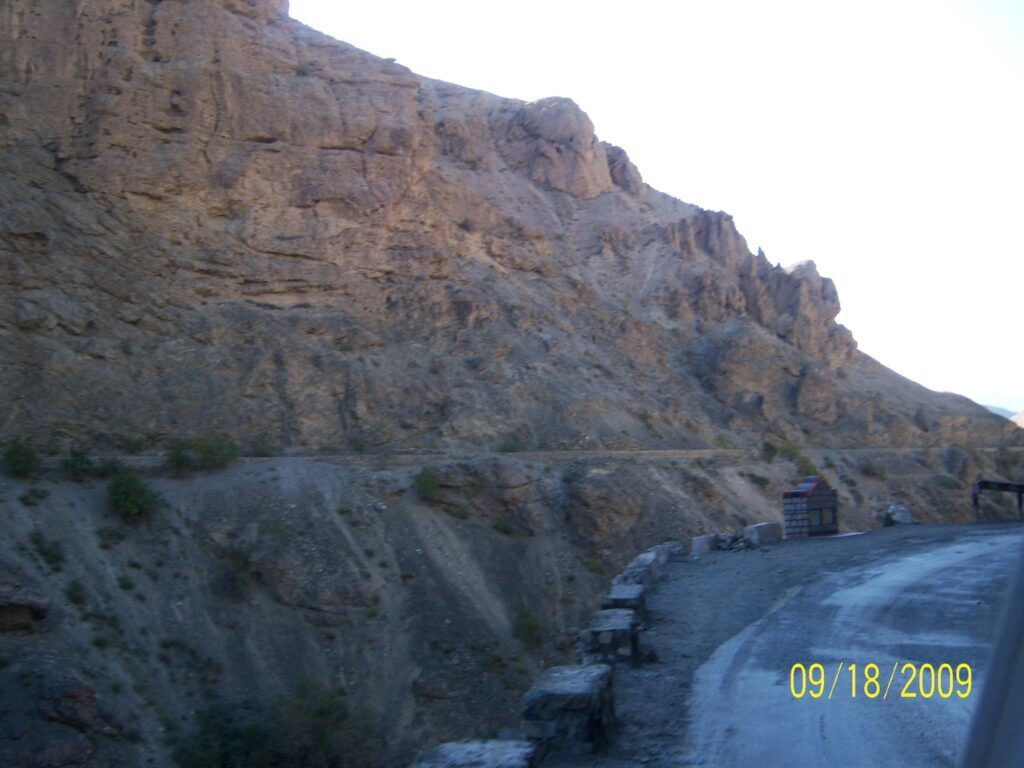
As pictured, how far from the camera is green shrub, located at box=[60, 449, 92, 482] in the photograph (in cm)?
2631

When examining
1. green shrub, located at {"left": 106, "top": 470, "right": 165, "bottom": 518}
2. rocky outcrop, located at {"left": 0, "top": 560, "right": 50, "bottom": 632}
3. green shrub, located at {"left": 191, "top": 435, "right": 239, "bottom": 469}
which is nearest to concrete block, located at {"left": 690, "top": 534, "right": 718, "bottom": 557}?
rocky outcrop, located at {"left": 0, "top": 560, "right": 50, "bottom": 632}

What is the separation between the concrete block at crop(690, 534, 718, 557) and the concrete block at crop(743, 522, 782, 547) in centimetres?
78

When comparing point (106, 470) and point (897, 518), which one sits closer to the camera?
point (106, 470)

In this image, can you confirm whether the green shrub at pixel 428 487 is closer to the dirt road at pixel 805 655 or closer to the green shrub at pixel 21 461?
the green shrub at pixel 21 461

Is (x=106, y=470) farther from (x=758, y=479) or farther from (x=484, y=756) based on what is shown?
(x=758, y=479)

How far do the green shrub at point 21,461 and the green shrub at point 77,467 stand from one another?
2.14 feet

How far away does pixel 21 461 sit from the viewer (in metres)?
25.4

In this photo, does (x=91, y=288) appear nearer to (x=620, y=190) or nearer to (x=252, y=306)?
(x=252, y=306)

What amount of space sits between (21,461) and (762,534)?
18.4 metres

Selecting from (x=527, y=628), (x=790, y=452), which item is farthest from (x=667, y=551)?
(x=790, y=452)

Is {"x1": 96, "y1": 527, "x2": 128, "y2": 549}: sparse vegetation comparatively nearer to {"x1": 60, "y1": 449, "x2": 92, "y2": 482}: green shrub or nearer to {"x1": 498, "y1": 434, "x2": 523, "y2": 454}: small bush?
{"x1": 60, "y1": 449, "x2": 92, "y2": 482}: green shrub

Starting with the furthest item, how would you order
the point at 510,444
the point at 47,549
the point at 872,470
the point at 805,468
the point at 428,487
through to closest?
the point at 872,470 < the point at 805,468 < the point at 510,444 < the point at 428,487 < the point at 47,549

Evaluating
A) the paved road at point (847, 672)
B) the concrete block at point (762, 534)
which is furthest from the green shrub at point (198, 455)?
the paved road at point (847, 672)

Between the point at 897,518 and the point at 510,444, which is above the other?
the point at 510,444
